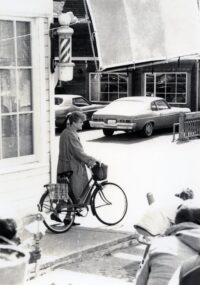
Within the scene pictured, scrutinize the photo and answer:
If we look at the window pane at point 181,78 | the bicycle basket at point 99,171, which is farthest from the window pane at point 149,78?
the bicycle basket at point 99,171

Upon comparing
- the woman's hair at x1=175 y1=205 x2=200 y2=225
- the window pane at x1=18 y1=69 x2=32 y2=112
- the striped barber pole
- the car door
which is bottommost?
the car door

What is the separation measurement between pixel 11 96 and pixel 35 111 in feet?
1.59

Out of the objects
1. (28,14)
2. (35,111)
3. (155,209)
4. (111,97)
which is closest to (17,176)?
(35,111)

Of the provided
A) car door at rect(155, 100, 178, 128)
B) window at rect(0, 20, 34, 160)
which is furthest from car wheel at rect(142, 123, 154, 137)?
window at rect(0, 20, 34, 160)

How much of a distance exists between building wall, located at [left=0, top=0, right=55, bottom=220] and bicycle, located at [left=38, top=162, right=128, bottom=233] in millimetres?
364

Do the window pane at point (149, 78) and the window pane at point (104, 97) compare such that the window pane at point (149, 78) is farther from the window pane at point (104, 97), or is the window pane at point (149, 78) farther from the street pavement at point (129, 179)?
the street pavement at point (129, 179)

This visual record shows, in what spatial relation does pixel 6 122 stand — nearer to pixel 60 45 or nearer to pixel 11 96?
pixel 11 96

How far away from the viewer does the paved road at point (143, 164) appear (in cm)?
1072

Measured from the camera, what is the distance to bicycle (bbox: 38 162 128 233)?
802 cm

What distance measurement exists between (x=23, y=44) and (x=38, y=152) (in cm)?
154

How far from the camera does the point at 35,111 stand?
8.69 metres

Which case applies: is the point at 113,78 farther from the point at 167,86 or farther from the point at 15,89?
the point at 15,89

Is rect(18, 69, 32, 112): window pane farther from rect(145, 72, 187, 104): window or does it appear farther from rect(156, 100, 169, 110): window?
rect(145, 72, 187, 104): window

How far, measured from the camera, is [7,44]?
8250mm
